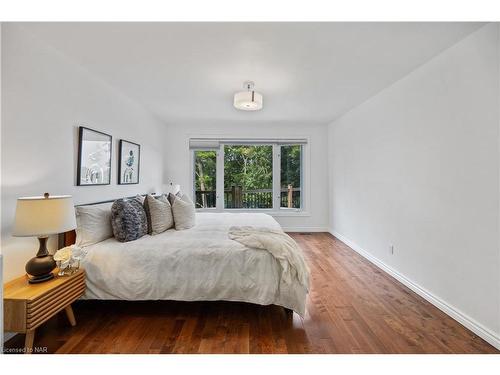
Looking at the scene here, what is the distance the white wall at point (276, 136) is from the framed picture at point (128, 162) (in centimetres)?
134

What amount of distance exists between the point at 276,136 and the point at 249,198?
149 centimetres

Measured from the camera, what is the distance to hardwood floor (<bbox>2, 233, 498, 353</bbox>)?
168 cm

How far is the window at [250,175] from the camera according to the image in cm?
527

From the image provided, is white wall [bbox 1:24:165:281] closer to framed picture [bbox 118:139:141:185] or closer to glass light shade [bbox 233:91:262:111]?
framed picture [bbox 118:139:141:185]

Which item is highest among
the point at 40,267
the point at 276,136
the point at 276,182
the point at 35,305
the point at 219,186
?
the point at 276,136

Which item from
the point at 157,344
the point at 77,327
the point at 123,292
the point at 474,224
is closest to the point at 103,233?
the point at 123,292

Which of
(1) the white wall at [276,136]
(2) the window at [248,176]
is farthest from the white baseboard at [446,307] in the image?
(2) the window at [248,176]

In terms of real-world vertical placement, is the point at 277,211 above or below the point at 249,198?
below

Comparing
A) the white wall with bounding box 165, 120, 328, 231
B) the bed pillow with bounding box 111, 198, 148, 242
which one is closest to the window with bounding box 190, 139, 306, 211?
the white wall with bounding box 165, 120, 328, 231

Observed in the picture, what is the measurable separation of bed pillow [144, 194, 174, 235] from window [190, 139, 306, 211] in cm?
260

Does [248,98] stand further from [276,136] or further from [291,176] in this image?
[291,176]

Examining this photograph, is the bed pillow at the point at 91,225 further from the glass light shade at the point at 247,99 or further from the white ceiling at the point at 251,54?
the glass light shade at the point at 247,99

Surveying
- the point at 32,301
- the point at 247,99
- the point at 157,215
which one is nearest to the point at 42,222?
the point at 32,301

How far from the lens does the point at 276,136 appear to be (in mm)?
5188
